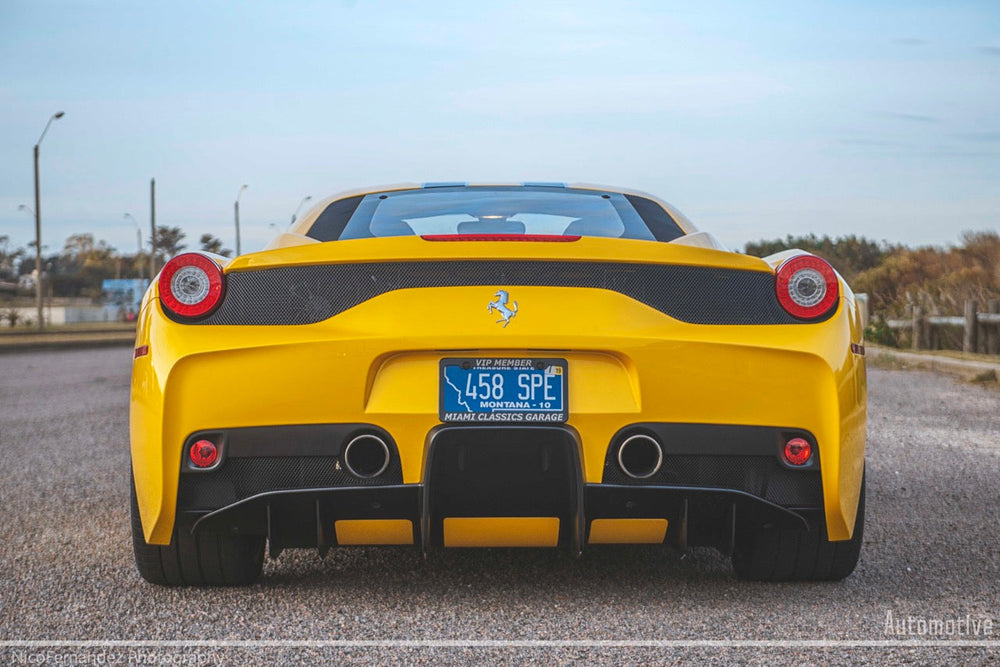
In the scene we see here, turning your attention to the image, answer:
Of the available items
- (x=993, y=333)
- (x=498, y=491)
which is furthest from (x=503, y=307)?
(x=993, y=333)

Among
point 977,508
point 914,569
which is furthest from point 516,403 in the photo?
point 977,508

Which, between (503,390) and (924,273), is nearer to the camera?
(503,390)

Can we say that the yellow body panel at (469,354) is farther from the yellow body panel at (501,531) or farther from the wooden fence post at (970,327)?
the wooden fence post at (970,327)

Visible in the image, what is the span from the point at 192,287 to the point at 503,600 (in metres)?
1.31

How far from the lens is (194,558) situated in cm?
366

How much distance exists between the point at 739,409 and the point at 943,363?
42.5ft

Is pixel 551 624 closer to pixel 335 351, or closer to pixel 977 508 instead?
pixel 335 351

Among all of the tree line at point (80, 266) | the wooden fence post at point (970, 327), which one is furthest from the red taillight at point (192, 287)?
the tree line at point (80, 266)

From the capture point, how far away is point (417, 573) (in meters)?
4.01

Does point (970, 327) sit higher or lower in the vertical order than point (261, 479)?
lower

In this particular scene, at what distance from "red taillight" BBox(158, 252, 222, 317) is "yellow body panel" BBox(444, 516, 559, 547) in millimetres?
925

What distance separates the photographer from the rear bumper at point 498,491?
3301mm

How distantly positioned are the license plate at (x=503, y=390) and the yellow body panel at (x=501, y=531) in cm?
29

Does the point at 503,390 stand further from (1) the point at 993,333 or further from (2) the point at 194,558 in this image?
(1) the point at 993,333
